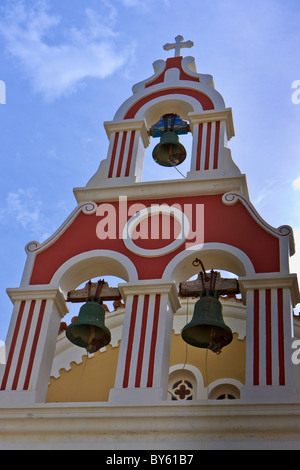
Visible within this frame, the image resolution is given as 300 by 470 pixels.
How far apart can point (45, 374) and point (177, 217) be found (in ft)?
8.38

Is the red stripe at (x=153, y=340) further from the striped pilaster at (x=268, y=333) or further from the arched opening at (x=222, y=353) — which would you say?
the arched opening at (x=222, y=353)

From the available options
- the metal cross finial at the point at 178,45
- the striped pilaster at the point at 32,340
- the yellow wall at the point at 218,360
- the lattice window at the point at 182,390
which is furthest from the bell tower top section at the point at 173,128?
the lattice window at the point at 182,390

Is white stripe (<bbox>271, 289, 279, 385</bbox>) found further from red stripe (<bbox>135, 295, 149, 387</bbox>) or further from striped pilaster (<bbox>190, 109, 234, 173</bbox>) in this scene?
striped pilaster (<bbox>190, 109, 234, 173</bbox>)

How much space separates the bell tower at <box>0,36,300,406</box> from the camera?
9.90m

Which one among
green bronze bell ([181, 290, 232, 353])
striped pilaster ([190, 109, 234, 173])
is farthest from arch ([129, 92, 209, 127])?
green bronze bell ([181, 290, 232, 353])

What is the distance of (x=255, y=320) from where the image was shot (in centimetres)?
1003

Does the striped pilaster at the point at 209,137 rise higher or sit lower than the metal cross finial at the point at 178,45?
lower

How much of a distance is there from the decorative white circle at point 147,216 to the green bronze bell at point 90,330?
85cm

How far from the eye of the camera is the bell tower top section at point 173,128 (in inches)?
473

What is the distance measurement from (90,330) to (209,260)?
1.62 metres

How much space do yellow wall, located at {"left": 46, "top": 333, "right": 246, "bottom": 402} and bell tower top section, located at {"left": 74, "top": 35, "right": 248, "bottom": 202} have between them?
11.1 feet

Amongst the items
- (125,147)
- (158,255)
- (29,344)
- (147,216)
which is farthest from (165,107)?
(29,344)

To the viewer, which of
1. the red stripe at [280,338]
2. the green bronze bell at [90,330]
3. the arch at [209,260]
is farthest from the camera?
the arch at [209,260]
